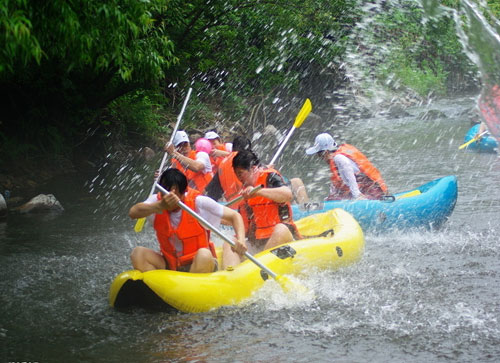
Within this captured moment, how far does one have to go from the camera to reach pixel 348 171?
6.95 metres

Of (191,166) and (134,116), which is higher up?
(134,116)

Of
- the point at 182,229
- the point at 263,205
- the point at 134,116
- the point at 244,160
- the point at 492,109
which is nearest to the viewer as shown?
the point at 492,109

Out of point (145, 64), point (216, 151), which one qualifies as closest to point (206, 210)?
point (216, 151)

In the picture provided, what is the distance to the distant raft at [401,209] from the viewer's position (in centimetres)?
680

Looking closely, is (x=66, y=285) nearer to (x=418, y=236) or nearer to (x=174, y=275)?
(x=174, y=275)

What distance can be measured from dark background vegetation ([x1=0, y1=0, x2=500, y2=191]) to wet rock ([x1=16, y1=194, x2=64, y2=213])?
5.91 feet

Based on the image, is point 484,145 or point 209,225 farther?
point 484,145

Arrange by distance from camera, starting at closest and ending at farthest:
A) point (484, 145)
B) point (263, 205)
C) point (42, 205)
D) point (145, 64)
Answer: point (263, 205) < point (145, 64) < point (42, 205) < point (484, 145)

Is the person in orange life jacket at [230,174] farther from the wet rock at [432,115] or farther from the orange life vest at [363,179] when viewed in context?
the wet rock at [432,115]

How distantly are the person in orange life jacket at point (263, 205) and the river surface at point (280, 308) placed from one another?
1.66 feet

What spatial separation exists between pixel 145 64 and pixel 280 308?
3.76 meters

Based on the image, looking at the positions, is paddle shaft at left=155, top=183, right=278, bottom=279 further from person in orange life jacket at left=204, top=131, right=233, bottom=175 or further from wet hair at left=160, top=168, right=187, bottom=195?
person in orange life jacket at left=204, top=131, right=233, bottom=175

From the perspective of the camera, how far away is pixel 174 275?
178 inches

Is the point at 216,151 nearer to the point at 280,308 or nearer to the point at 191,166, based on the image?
the point at 191,166
